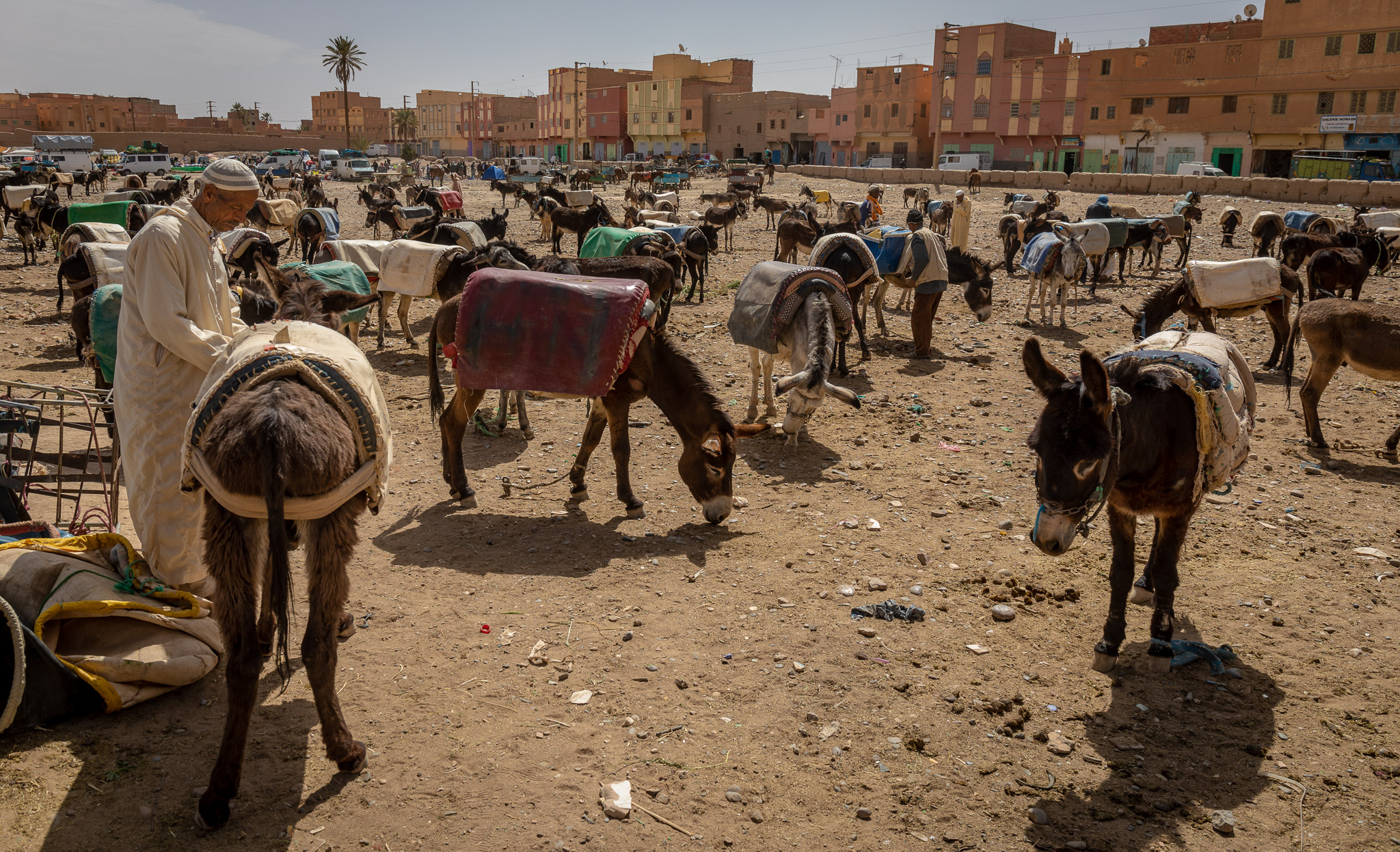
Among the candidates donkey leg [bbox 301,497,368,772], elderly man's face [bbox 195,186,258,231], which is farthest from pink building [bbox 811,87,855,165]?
donkey leg [bbox 301,497,368,772]

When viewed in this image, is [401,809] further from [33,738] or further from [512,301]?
[512,301]

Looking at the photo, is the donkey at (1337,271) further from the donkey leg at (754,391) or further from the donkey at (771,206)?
the donkey at (771,206)

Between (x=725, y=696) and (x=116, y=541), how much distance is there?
10.4ft

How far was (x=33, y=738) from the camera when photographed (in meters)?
3.44

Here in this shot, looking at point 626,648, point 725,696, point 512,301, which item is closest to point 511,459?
point 512,301

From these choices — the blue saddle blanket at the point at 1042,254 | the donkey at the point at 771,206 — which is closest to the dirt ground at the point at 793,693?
the blue saddle blanket at the point at 1042,254

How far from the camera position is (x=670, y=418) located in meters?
6.30

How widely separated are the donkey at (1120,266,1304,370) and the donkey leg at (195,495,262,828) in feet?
27.8

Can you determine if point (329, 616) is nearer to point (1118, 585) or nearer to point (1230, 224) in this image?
point (1118, 585)

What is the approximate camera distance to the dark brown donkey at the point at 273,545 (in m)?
2.97

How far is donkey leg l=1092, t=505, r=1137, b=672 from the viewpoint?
165 inches

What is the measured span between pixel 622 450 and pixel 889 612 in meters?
2.50

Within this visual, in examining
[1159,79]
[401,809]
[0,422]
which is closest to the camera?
[401,809]

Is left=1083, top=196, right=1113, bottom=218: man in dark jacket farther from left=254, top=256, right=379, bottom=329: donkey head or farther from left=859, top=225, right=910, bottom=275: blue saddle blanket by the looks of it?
left=254, top=256, right=379, bottom=329: donkey head
